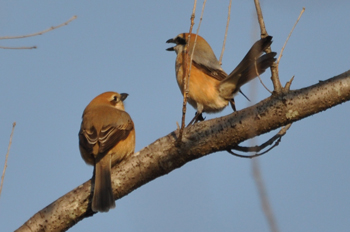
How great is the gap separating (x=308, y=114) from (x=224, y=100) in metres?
2.23

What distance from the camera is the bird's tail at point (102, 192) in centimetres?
362

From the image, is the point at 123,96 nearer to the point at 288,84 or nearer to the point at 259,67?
the point at 259,67

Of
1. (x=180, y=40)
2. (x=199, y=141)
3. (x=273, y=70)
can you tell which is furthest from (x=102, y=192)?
(x=180, y=40)

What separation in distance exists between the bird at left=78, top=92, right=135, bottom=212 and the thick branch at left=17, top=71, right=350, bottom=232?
0.15 m

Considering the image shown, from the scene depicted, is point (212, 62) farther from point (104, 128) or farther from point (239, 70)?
point (104, 128)

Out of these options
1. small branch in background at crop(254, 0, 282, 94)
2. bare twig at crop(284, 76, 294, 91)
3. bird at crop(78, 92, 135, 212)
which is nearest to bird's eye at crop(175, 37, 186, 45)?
bird at crop(78, 92, 135, 212)

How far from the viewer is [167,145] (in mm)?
3633

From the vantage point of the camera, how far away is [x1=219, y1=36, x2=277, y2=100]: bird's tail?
4055mm

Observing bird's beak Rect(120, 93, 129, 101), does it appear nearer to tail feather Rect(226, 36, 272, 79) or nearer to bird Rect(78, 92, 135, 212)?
bird Rect(78, 92, 135, 212)

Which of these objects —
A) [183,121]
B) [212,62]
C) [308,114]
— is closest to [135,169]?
[183,121]

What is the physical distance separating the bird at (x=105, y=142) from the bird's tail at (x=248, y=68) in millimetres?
1284

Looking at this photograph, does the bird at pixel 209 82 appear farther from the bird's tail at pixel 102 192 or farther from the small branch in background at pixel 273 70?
the bird's tail at pixel 102 192

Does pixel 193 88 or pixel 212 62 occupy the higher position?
pixel 212 62

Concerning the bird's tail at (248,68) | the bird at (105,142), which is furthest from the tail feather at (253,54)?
the bird at (105,142)
